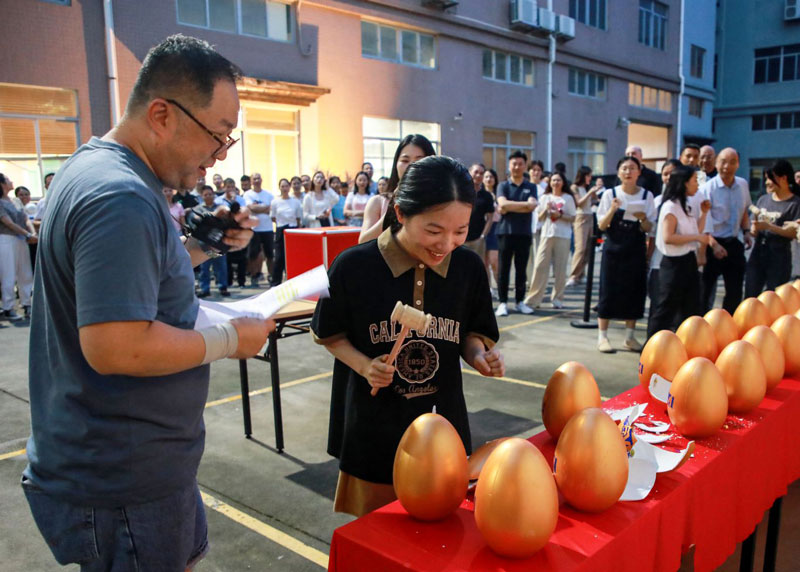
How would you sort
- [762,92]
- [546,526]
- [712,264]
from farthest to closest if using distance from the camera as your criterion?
[762,92]
[712,264]
[546,526]

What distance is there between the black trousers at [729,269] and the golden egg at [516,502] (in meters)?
5.31

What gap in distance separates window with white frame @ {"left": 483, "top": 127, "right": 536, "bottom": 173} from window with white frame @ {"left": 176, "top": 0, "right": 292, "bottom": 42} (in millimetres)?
8139

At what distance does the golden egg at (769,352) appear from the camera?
2.29 metres

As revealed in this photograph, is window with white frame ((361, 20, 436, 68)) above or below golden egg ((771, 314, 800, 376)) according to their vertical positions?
above

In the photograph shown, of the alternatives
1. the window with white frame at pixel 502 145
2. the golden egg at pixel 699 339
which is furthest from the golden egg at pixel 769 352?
the window with white frame at pixel 502 145

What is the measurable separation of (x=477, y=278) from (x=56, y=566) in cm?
222

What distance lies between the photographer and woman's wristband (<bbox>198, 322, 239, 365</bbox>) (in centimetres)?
129

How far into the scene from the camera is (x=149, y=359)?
3.92 ft

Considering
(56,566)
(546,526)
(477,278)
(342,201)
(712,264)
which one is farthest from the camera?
(342,201)

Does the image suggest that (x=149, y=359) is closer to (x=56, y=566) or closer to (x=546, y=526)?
(x=546, y=526)

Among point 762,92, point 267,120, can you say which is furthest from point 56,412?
point 762,92

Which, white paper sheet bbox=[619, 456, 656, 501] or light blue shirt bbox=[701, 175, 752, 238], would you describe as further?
light blue shirt bbox=[701, 175, 752, 238]

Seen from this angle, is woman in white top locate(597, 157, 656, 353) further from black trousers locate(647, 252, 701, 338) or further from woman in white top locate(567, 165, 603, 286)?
woman in white top locate(567, 165, 603, 286)

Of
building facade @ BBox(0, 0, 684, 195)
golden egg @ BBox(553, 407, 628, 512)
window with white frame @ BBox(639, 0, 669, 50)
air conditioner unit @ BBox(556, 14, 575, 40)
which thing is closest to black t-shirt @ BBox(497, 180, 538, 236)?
golden egg @ BBox(553, 407, 628, 512)
